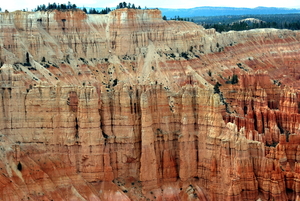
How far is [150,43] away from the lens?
102438 mm

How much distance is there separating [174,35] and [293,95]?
24.0 meters

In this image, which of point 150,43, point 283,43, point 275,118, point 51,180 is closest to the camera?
point 51,180

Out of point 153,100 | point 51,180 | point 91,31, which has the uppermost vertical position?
point 91,31

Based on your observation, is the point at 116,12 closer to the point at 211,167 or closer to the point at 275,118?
the point at 275,118

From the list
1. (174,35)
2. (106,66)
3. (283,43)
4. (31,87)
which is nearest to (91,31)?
(106,66)

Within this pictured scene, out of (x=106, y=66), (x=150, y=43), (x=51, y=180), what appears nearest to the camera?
(x=51, y=180)

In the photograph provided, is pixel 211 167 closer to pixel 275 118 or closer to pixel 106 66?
pixel 275 118

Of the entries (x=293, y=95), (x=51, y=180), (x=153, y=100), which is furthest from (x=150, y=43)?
(x=51, y=180)

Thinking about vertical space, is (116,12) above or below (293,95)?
above

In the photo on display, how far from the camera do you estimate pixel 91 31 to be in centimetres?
9862

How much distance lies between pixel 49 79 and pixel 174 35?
30.6 m

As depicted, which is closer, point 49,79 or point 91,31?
point 49,79

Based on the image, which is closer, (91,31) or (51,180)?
(51,180)

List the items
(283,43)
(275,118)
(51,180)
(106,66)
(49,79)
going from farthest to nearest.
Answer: (283,43), (106,66), (275,118), (49,79), (51,180)
